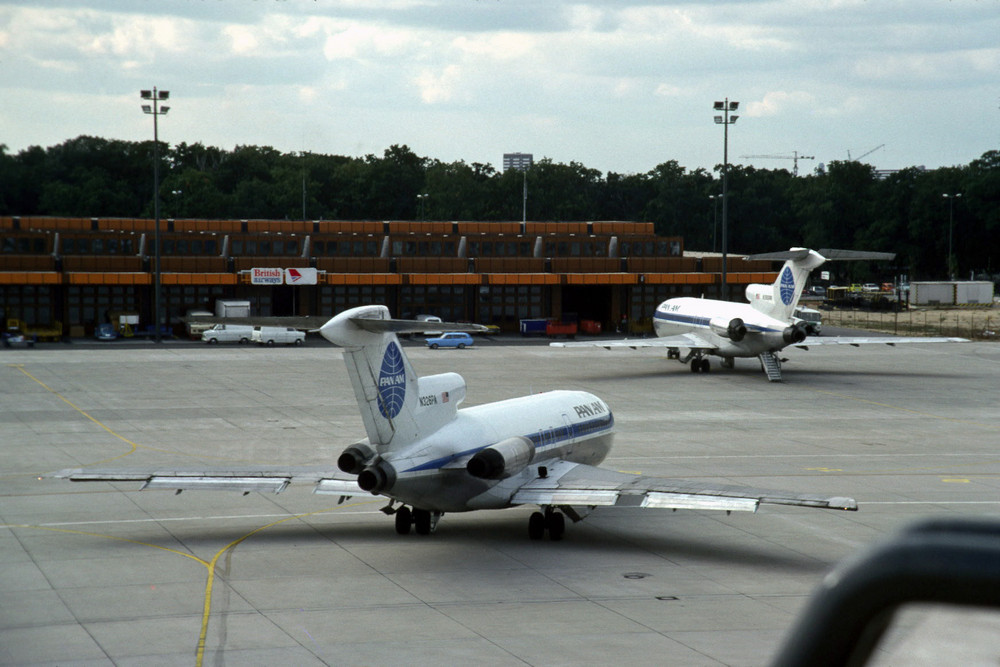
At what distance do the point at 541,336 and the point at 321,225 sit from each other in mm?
22619

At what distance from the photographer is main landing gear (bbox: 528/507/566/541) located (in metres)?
27.6

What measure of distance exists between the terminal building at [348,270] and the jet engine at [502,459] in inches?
2697

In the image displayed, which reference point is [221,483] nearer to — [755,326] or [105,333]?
[755,326]

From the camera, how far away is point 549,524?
27672 mm

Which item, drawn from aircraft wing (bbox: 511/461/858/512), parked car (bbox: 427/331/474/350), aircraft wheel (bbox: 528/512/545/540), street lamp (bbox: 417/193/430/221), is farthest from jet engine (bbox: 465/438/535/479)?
street lamp (bbox: 417/193/430/221)

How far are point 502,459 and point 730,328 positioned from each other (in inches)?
1604

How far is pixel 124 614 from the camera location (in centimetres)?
2119

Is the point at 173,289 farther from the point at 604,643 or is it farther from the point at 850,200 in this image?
the point at 850,200

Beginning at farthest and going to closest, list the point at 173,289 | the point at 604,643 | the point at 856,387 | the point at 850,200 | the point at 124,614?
1. the point at 850,200
2. the point at 173,289
3. the point at 856,387
4. the point at 124,614
5. the point at 604,643

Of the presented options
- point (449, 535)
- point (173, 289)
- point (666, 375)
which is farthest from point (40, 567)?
point (173, 289)

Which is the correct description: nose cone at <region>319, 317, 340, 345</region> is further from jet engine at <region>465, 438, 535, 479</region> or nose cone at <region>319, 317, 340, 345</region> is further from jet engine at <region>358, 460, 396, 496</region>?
jet engine at <region>465, 438, 535, 479</region>

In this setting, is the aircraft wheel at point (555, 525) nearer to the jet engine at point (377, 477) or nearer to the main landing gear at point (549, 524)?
the main landing gear at point (549, 524)

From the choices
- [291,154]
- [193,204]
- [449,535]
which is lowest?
[449,535]

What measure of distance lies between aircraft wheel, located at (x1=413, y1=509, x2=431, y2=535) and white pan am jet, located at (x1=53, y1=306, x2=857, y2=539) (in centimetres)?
3
